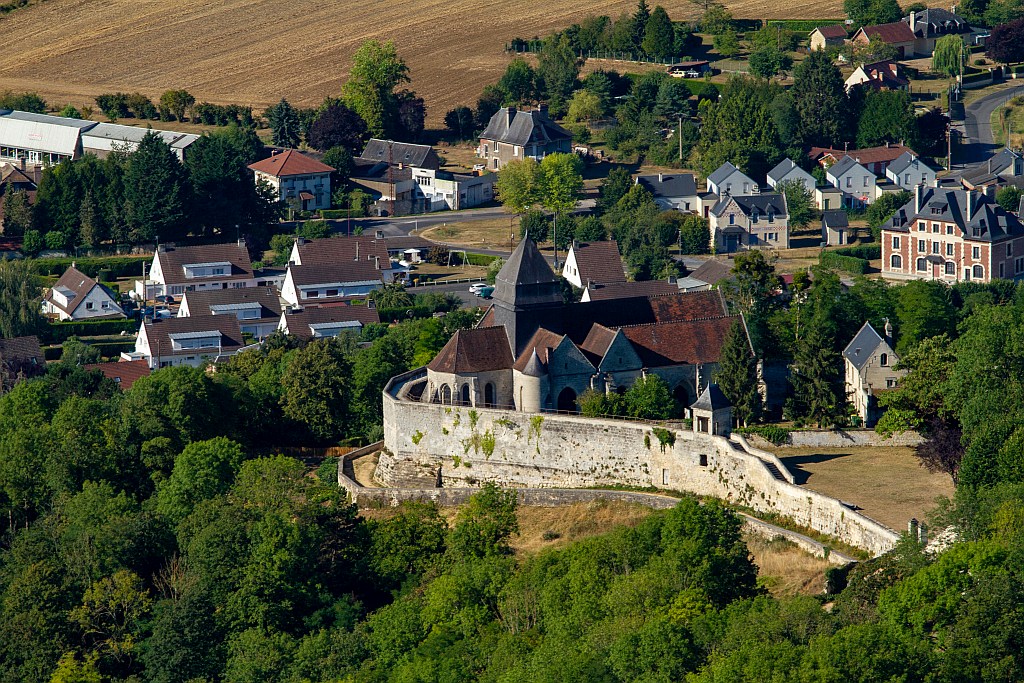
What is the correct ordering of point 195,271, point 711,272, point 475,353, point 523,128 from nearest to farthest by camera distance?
1. point 475,353
2. point 711,272
3. point 195,271
4. point 523,128

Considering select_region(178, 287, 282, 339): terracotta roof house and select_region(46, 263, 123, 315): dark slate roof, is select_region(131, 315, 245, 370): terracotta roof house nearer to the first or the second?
select_region(178, 287, 282, 339): terracotta roof house

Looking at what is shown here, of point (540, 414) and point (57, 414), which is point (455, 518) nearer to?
point (540, 414)

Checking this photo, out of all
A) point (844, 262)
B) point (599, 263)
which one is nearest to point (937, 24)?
point (844, 262)

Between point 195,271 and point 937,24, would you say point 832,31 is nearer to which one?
point 937,24

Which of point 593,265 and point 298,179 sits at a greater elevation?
point 298,179

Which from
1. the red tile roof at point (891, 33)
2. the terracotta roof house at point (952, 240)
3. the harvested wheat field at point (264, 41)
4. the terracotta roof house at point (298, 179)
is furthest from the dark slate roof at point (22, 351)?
the red tile roof at point (891, 33)

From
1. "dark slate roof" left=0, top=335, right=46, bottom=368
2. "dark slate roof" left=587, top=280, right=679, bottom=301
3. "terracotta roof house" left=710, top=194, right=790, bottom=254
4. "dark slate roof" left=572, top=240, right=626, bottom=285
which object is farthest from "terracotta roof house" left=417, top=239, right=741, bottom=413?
"terracotta roof house" left=710, top=194, right=790, bottom=254
